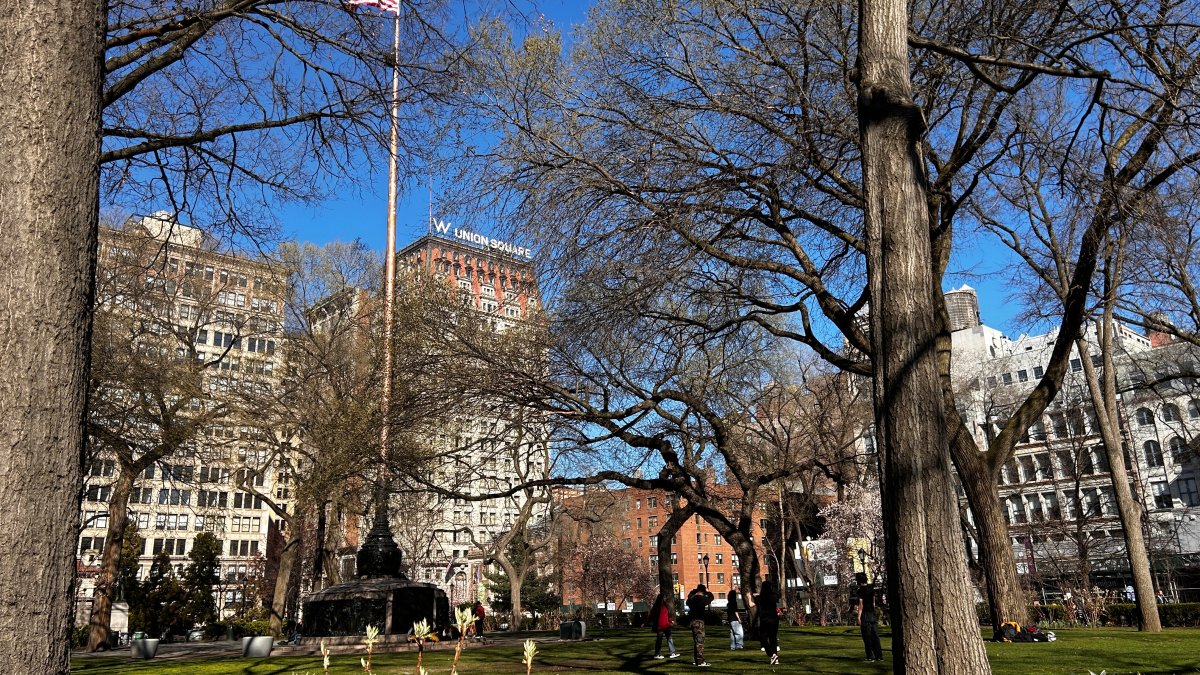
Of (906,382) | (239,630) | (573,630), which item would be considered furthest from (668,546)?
(906,382)

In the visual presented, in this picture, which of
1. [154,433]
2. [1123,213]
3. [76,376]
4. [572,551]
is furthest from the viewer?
[572,551]

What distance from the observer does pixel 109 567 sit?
84.9 feet

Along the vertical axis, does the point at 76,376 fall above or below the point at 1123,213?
below

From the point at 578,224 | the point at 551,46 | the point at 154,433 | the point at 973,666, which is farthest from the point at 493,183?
the point at 154,433

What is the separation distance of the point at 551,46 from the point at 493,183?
2.13 metres

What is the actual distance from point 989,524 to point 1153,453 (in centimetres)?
6172

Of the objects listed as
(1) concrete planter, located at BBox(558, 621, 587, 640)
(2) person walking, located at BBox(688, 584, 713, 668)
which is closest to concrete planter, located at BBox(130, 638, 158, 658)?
(1) concrete planter, located at BBox(558, 621, 587, 640)

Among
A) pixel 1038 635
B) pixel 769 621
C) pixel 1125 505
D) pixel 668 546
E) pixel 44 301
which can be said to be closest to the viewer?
pixel 44 301

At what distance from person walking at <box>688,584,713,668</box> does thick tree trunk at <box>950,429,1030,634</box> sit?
4.76 metres

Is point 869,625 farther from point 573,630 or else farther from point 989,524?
point 573,630

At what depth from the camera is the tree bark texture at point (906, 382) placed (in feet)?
18.6

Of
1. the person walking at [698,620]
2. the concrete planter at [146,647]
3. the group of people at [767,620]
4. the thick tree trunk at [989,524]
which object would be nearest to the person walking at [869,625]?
the group of people at [767,620]

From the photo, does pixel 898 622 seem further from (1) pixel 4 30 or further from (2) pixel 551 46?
(2) pixel 551 46

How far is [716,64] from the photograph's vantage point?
11828 mm
